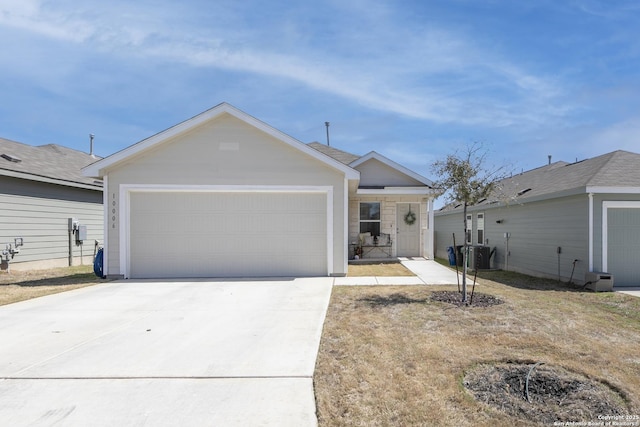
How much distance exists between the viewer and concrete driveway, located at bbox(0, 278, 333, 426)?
2.91m

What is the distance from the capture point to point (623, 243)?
30.8ft

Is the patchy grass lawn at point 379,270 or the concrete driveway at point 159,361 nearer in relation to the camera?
the concrete driveway at point 159,361

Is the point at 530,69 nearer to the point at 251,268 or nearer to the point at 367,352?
the point at 251,268

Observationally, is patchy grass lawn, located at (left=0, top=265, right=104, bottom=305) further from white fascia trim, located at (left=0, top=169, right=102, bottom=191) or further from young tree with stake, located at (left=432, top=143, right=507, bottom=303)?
young tree with stake, located at (left=432, top=143, right=507, bottom=303)

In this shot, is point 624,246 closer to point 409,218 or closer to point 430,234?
point 430,234

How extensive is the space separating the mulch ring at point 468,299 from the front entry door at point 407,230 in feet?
22.6

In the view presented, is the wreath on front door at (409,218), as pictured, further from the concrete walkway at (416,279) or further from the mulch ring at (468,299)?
the mulch ring at (468,299)

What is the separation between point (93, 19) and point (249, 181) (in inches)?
223

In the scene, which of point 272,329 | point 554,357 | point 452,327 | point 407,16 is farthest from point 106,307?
point 407,16

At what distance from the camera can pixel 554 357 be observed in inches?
161

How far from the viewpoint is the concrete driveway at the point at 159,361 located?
2.91 metres

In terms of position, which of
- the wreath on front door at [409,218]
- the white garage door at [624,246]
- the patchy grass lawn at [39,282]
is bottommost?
the patchy grass lawn at [39,282]

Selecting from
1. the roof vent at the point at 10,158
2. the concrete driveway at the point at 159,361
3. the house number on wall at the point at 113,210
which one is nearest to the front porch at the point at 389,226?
the concrete driveway at the point at 159,361

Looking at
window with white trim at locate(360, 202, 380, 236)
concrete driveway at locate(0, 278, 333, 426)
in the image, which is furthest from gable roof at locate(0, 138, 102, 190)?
window with white trim at locate(360, 202, 380, 236)
